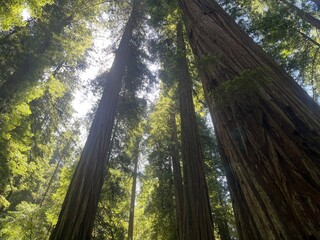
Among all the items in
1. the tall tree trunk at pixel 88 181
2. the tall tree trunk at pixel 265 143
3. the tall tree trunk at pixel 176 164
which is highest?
the tall tree trunk at pixel 176 164

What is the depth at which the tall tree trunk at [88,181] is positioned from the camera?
444 centimetres

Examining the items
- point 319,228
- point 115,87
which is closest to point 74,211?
point 115,87

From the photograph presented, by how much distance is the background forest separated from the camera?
6.12 metres

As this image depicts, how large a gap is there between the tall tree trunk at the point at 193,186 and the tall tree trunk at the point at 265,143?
3524mm

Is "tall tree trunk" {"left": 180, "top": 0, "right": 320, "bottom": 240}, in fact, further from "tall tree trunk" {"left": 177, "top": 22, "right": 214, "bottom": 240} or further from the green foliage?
the green foliage

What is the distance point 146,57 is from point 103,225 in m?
6.72

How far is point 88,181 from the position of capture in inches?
205

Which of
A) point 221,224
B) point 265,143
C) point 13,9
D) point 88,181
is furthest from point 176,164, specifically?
point 265,143

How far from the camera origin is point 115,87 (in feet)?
24.5

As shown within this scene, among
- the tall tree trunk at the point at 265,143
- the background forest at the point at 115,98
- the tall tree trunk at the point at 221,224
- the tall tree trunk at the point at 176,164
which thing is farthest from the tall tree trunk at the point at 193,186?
the tall tree trunk at the point at 221,224

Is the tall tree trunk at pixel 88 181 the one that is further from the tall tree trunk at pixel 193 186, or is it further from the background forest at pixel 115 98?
the tall tree trunk at pixel 193 186

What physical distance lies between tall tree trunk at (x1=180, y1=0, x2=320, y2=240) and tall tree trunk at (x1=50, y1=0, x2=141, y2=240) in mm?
3561

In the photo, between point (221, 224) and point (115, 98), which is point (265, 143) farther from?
point (221, 224)

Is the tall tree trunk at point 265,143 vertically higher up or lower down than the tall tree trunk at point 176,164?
lower down
